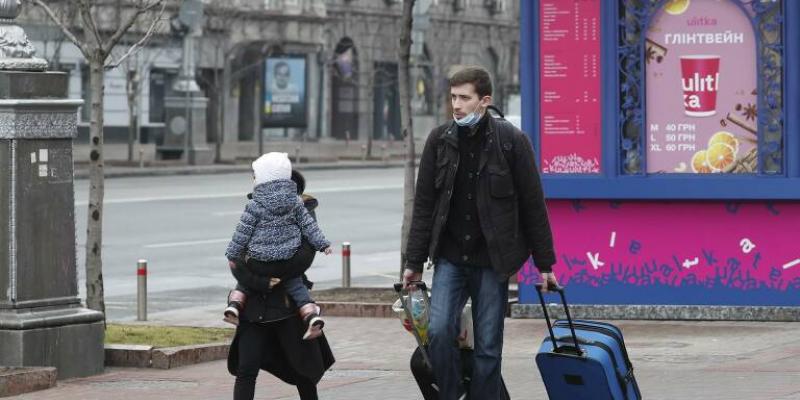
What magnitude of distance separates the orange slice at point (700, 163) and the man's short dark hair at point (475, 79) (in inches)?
242

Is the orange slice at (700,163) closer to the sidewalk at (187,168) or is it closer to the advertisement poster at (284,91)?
the sidewalk at (187,168)

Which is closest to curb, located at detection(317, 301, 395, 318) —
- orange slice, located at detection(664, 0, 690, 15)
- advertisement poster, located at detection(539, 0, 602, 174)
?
advertisement poster, located at detection(539, 0, 602, 174)

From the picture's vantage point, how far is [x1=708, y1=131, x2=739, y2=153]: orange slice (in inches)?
558

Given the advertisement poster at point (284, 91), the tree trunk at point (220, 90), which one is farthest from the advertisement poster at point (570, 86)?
the advertisement poster at point (284, 91)

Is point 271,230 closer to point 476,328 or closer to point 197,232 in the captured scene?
point 476,328

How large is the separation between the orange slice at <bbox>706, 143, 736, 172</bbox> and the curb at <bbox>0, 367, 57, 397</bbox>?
5850 millimetres

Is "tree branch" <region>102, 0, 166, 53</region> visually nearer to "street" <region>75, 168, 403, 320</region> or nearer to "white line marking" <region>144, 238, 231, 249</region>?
"street" <region>75, 168, 403, 320</region>

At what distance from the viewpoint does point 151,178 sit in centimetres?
4509

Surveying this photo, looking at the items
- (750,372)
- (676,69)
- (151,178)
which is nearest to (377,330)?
(676,69)

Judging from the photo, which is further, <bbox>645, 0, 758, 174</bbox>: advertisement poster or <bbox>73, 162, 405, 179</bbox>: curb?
<bbox>73, 162, 405, 179</bbox>: curb

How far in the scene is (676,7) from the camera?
46.6 feet

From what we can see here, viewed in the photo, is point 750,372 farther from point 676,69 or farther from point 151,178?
point 151,178

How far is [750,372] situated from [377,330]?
4348mm

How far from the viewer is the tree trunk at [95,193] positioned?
44.7 feet
